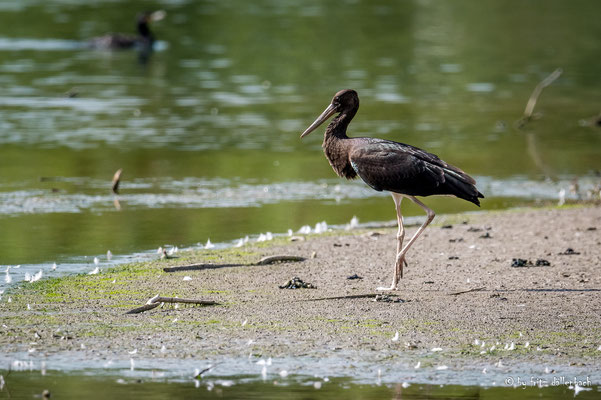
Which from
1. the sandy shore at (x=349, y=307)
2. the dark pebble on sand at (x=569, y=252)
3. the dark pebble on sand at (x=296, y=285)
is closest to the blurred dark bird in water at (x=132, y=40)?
the sandy shore at (x=349, y=307)

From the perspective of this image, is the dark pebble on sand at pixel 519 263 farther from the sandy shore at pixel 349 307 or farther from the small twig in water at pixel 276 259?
the small twig in water at pixel 276 259

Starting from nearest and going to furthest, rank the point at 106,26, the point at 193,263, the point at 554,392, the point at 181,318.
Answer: the point at 554,392, the point at 181,318, the point at 193,263, the point at 106,26

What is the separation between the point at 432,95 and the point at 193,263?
626 inches

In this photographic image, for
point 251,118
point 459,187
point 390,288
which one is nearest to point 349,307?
point 390,288

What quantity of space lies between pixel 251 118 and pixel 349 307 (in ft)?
45.7

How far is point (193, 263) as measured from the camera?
444 inches

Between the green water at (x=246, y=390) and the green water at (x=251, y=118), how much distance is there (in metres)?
4.15

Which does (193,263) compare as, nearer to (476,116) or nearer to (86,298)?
(86,298)

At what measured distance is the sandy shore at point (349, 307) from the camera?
26.6 feet

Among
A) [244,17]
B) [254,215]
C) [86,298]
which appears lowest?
[244,17]

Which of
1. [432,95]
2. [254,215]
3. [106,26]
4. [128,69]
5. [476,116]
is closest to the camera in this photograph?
[254,215]

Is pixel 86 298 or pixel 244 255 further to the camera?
pixel 244 255

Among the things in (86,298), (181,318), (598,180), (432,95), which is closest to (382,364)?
(181,318)

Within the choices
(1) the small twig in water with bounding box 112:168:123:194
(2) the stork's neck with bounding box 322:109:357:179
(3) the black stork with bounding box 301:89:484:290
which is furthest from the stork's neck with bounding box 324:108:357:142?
(1) the small twig in water with bounding box 112:168:123:194
